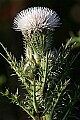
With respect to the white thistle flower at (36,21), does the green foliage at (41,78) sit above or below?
below

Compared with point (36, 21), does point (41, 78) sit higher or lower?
lower

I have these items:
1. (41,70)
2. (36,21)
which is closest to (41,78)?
(41,70)

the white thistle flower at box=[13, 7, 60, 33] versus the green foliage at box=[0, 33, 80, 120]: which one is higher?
the white thistle flower at box=[13, 7, 60, 33]

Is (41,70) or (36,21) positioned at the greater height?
(36,21)

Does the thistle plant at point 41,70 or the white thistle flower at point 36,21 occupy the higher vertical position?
the white thistle flower at point 36,21

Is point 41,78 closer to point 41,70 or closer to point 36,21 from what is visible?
point 41,70

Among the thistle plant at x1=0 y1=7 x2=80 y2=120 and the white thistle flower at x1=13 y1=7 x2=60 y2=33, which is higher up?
the white thistle flower at x1=13 y1=7 x2=60 y2=33
